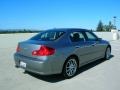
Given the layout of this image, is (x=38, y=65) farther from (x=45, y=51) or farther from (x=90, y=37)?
(x=90, y=37)

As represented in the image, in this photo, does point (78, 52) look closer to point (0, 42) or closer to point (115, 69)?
point (115, 69)

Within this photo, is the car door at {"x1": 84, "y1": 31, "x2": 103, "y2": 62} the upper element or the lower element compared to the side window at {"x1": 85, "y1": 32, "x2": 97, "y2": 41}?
lower

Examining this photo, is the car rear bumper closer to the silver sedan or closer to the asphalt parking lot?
the silver sedan

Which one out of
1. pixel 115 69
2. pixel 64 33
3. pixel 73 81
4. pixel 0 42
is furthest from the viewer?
pixel 0 42

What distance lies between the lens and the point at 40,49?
205 inches

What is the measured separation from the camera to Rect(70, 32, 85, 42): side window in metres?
6.18

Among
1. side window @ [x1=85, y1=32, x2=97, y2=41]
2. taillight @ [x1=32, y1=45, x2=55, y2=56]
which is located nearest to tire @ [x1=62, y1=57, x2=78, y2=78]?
taillight @ [x1=32, y1=45, x2=55, y2=56]

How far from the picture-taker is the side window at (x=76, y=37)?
6.18m

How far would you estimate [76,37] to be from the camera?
6371mm

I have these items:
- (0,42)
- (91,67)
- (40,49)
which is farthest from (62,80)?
(0,42)

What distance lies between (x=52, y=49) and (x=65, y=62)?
0.70 meters

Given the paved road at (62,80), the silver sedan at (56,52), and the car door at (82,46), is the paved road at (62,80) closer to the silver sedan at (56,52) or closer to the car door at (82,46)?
the silver sedan at (56,52)

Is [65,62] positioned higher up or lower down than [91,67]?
higher up

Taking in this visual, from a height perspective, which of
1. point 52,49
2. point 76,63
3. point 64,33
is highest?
point 64,33
